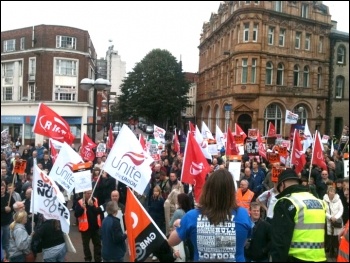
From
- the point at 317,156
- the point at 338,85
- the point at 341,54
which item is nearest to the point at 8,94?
the point at 341,54

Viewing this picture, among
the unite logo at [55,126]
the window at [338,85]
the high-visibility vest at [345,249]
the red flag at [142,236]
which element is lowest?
the red flag at [142,236]

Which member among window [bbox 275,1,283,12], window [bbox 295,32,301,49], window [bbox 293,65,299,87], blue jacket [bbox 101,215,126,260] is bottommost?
blue jacket [bbox 101,215,126,260]

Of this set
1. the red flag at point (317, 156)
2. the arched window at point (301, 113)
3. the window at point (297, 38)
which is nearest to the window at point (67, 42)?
the window at point (297, 38)

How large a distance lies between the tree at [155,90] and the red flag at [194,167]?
3206 centimetres

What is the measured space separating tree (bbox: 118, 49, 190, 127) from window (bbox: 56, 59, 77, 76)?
21.4ft

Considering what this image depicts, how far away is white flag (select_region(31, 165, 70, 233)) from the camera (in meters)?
6.01

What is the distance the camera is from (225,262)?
3287 mm

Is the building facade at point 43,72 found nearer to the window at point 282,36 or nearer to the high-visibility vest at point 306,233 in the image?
the window at point 282,36

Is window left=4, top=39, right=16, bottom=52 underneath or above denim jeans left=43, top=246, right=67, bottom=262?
above

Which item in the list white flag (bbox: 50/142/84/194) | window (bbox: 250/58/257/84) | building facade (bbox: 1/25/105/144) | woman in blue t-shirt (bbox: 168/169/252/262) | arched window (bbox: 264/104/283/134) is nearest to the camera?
woman in blue t-shirt (bbox: 168/169/252/262)

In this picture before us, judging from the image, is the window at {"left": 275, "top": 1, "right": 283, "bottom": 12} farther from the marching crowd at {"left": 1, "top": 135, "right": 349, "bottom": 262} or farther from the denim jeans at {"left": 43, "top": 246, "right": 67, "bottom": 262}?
the denim jeans at {"left": 43, "top": 246, "right": 67, "bottom": 262}

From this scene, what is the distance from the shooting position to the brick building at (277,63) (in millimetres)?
34781

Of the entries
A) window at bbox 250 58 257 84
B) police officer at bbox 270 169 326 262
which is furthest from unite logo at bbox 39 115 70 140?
window at bbox 250 58 257 84

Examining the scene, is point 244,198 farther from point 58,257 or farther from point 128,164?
point 58,257
